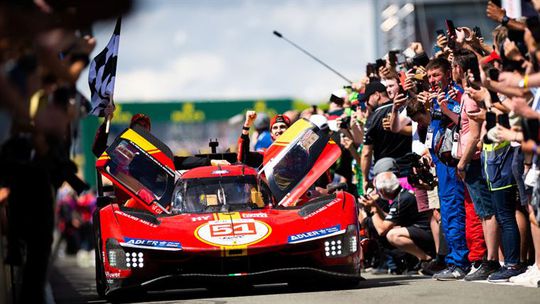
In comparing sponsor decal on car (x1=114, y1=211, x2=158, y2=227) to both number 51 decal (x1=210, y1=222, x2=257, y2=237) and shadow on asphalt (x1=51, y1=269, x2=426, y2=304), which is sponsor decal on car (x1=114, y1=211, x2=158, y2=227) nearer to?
number 51 decal (x1=210, y1=222, x2=257, y2=237)

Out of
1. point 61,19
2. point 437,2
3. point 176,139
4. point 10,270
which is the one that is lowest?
point 10,270

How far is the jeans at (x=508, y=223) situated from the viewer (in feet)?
40.3

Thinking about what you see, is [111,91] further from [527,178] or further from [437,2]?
[437,2]

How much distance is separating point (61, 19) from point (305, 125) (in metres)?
8.41

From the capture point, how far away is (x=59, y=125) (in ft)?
25.3

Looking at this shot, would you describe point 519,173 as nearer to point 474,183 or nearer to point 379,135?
point 474,183

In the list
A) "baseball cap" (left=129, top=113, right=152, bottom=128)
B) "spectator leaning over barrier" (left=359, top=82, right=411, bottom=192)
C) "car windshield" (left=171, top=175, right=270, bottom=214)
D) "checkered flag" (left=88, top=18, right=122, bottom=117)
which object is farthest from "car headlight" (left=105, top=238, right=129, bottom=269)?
"spectator leaning over barrier" (left=359, top=82, right=411, bottom=192)

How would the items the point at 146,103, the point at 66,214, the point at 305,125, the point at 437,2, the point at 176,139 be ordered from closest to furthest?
the point at 305,125, the point at 66,214, the point at 146,103, the point at 176,139, the point at 437,2

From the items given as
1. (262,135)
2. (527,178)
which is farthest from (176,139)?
(527,178)

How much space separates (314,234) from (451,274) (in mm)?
1836

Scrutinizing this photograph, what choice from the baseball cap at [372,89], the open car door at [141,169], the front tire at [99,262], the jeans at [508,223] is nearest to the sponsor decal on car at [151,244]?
the front tire at [99,262]

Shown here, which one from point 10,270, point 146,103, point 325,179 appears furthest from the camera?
point 146,103

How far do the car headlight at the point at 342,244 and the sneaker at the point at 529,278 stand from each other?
5.26 feet

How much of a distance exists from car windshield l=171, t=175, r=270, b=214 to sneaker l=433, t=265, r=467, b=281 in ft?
6.49
